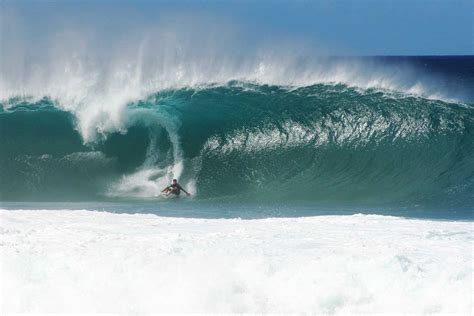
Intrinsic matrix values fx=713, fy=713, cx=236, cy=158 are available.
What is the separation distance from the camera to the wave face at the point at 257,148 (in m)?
14.0

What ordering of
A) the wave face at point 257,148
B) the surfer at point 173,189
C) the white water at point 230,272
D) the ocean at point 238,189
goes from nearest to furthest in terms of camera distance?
1. the white water at point 230,272
2. the ocean at point 238,189
3. the surfer at point 173,189
4. the wave face at point 257,148

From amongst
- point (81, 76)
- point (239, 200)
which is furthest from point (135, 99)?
point (239, 200)

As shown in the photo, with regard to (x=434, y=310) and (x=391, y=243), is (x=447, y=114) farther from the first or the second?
(x=434, y=310)

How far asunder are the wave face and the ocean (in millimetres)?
41

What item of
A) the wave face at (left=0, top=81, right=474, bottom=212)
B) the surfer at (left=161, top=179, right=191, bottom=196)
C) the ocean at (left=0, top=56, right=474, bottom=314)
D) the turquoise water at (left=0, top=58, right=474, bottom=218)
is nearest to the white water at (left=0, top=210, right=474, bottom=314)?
the ocean at (left=0, top=56, right=474, bottom=314)

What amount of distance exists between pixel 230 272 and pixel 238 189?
662 cm

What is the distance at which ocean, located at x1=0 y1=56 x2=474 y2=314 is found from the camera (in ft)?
23.8

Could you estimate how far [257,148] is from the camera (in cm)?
1545

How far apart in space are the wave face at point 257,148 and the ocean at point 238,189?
41 mm

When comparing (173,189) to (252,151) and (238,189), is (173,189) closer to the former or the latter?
(238,189)

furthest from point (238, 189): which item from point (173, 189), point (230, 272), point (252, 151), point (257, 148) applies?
point (230, 272)

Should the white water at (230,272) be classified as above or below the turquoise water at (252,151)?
below

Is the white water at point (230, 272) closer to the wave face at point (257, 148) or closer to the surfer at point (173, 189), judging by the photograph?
the surfer at point (173, 189)

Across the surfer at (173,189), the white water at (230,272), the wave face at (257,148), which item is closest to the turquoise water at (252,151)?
the wave face at (257,148)
